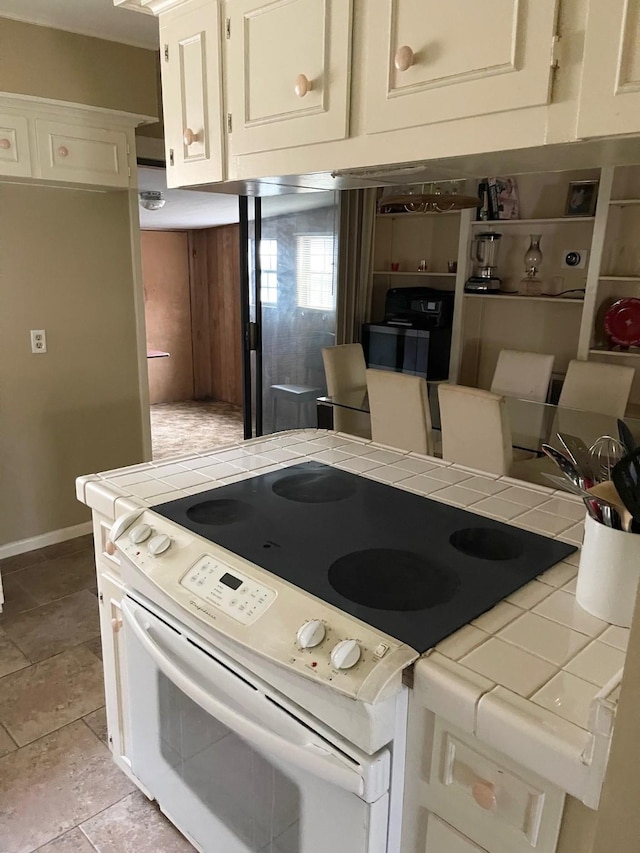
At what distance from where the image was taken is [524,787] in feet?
2.66

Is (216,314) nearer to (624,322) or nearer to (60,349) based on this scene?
(60,349)

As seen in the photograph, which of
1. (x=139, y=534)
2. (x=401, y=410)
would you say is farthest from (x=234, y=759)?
(x=401, y=410)

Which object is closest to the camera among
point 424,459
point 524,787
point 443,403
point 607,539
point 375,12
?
point 524,787

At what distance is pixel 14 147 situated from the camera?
8.91 ft

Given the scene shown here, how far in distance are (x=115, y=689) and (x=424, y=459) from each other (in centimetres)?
105

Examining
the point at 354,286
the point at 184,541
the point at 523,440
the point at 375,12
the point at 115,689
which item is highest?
the point at 375,12

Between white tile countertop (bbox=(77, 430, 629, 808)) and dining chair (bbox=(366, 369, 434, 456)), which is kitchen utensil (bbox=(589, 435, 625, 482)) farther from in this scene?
dining chair (bbox=(366, 369, 434, 456))

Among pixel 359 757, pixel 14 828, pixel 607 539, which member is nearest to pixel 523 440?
pixel 607 539

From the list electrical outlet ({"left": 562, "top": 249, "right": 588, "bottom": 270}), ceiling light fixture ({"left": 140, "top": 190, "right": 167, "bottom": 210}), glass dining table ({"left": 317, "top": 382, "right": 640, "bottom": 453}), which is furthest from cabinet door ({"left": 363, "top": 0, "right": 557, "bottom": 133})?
ceiling light fixture ({"left": 140, "top": 190, "right": 167, "bottom": 210})

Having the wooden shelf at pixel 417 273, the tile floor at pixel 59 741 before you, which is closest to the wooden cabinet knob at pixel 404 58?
the tile floor at pixel 59 741

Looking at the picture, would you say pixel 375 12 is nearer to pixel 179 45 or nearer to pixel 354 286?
pixel 179 45

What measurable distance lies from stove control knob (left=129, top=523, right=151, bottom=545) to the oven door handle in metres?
0.19

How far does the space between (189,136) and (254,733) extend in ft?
4.95

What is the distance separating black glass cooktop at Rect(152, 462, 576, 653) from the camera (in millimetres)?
1004
